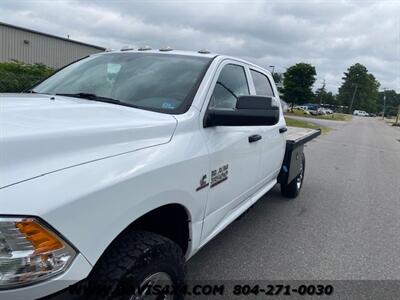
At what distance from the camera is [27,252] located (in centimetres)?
163

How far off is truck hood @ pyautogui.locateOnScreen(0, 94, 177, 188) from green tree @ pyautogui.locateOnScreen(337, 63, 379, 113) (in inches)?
5253

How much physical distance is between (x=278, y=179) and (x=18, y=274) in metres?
4.32

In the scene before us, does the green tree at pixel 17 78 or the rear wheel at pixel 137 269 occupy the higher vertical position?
the green tree at pixel 17 78

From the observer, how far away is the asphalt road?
384 centimetres

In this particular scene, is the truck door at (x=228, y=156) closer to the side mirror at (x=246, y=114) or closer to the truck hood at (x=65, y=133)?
the side mirror at (x=246, y=114)

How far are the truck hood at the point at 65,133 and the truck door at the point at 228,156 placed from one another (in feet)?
1.63

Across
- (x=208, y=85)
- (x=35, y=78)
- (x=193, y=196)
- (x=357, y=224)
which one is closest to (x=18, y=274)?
(x=193, y=196)

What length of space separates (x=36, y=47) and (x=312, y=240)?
25.4m

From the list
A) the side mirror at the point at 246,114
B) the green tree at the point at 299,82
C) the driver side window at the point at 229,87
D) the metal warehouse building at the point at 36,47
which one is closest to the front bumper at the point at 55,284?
the side mirror at the point at 246,114

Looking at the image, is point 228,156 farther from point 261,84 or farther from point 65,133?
point 261,84

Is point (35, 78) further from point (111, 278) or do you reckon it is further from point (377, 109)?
point (377, 109)

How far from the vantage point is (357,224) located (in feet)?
17.9

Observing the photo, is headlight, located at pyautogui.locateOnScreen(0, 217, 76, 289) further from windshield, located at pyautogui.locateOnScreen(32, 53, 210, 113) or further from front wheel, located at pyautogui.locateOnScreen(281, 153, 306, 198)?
front wheel, located at pyautogui.locateOnScreen(281, 153, 306, 198)

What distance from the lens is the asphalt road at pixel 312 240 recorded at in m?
3.84
